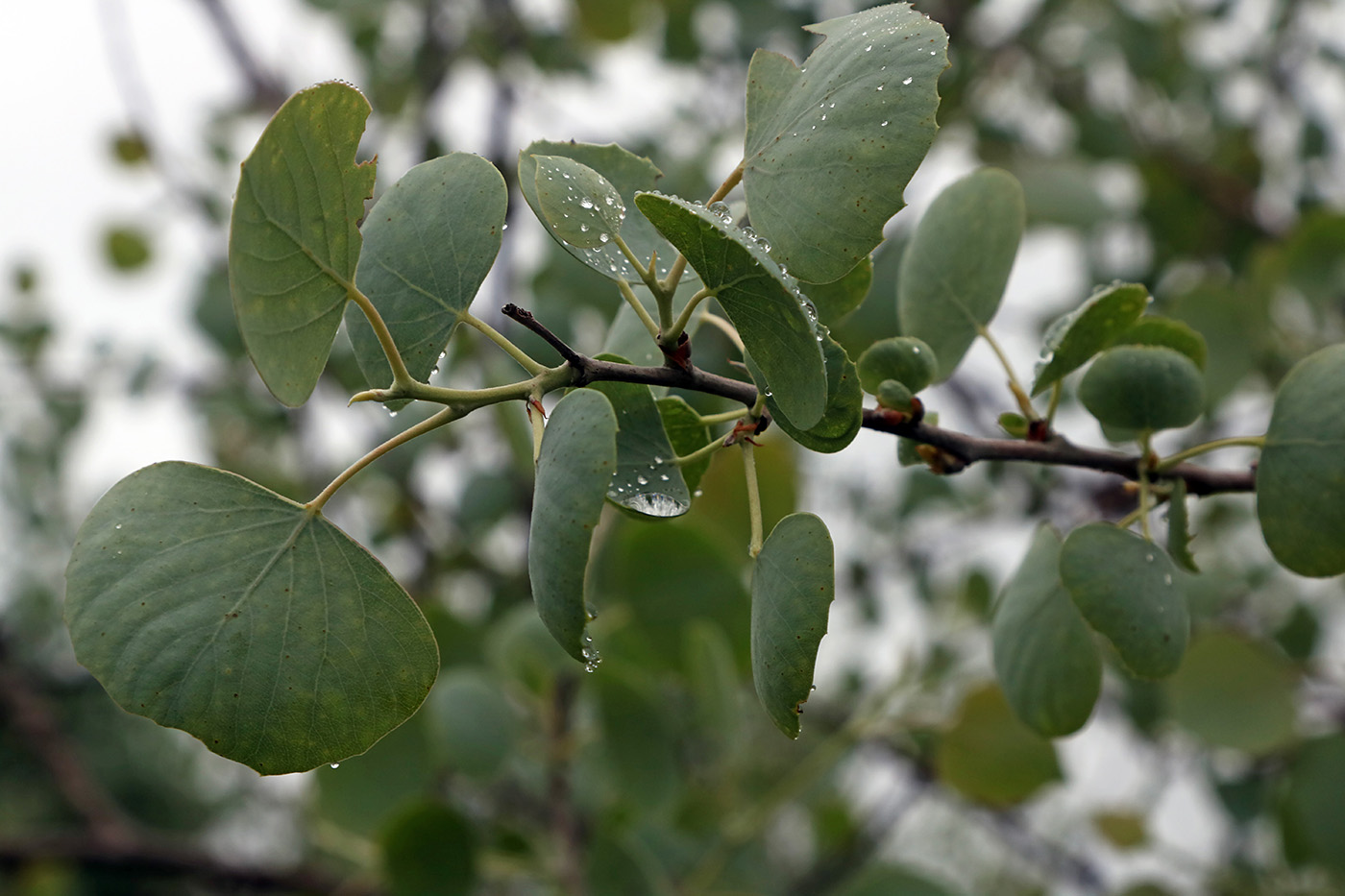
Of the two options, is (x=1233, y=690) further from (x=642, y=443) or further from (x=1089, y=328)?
(x=642, y=443)

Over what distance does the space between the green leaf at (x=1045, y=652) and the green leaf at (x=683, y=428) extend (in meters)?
0.18

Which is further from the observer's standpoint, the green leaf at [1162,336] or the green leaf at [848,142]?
the green leaf at [1162,336]

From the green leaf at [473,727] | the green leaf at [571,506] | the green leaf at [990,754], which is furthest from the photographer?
the green leaf at [473,727]

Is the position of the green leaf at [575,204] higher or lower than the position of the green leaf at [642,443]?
higher

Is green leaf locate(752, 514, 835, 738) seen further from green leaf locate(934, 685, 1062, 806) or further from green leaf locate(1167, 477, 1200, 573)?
green leaf locate(934, 685, 1062, 806)

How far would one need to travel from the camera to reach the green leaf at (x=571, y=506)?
0.29m

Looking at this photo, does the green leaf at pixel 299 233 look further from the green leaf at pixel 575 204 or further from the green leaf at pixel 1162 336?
the green leaf at pixel 1162 336

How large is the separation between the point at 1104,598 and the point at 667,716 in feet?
1.78

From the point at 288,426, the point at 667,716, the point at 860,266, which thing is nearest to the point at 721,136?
the point at 288,426

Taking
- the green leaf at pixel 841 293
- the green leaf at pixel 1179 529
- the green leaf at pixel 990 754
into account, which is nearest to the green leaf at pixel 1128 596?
the green leaf at pixel 1179 529

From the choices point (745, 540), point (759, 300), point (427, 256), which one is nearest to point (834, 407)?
point (759, 300)

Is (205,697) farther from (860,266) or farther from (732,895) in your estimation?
(732,895)

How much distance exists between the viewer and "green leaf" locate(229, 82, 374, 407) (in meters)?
0.32

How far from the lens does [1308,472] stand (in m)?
0.42
